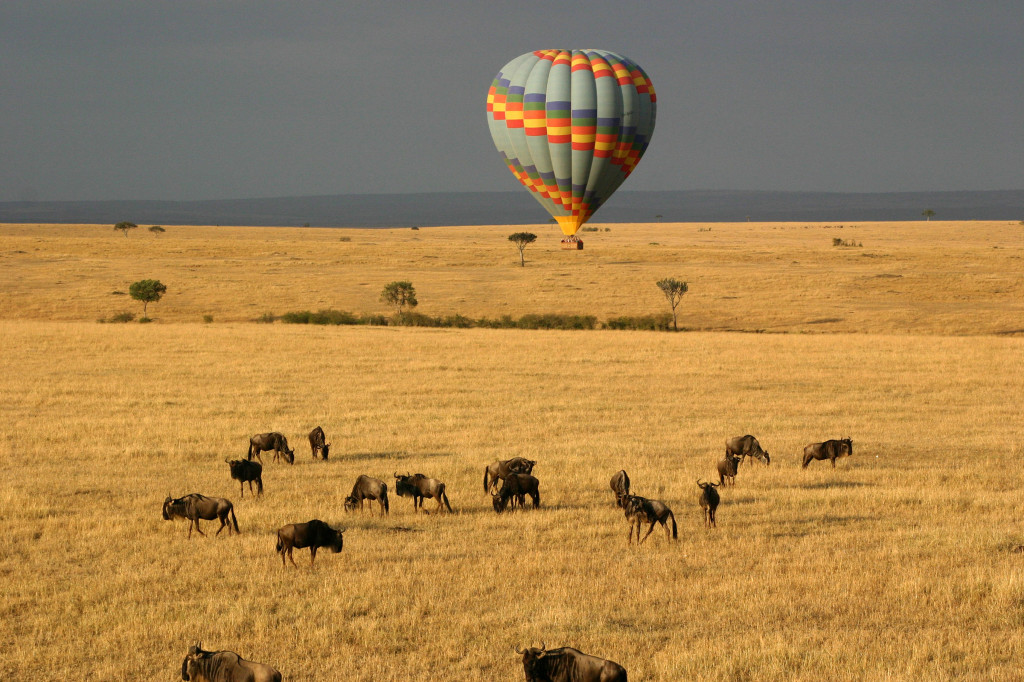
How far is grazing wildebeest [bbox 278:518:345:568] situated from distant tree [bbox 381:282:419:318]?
60.8 metres

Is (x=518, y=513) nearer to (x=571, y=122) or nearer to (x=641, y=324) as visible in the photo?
(x=571, y=122)

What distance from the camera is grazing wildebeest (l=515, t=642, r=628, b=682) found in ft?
28.0

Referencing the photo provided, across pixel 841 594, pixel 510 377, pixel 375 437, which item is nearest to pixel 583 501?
pixel 841 594

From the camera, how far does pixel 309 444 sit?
80.0 ft

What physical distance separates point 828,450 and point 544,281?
7034cm

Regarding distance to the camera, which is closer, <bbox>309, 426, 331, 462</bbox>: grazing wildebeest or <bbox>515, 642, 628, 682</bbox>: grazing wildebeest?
<bbox>515, 642, 628, 682</bbox>: grazing wildebeest

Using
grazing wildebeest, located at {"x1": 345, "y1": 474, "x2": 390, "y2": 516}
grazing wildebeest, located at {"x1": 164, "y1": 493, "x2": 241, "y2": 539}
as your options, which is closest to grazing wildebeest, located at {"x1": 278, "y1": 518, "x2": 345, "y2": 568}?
grazing wildebeest, located at {"x1": 164, "y1": 493, "x2": 241, "y2": 539}

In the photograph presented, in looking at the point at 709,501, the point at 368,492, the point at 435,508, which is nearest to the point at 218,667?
the point at 368,492

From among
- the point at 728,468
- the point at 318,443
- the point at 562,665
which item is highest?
the point at 562,665

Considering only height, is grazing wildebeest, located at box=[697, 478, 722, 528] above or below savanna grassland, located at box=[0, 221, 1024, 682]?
above

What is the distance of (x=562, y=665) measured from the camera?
867 cm

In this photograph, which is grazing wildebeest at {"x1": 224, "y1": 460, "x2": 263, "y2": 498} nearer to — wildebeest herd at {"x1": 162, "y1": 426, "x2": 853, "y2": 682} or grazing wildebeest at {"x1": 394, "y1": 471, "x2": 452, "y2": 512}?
wildebeest herd at {"x1": 162, "y1": 426, "x2": 853, "y2": 682}

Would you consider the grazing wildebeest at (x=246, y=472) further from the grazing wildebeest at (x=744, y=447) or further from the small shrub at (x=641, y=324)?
the small shrub at (x=641, y=324)

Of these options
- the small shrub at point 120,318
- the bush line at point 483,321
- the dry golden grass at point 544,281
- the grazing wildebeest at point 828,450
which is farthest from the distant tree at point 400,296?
the grazing wildebeest at point 828,450
